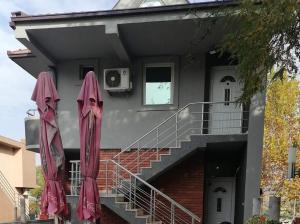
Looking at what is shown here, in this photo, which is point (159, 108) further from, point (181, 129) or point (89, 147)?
point (89, 147)

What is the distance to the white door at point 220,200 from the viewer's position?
12.4 m

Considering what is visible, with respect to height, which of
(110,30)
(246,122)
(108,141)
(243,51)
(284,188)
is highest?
(110,30)

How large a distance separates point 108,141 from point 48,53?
3253 mm

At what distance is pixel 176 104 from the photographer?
11.7 meters

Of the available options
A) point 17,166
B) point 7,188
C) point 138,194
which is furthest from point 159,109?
point 17,166

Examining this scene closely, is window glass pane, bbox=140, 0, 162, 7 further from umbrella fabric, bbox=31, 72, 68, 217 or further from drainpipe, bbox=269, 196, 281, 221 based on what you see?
drainpipe, bbox=269, 196, 281, 221

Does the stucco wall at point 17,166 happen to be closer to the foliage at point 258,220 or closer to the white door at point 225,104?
the white door at point 225,104

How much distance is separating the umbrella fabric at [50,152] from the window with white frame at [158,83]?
180 inches

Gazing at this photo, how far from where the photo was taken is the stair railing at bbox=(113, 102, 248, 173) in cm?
1128

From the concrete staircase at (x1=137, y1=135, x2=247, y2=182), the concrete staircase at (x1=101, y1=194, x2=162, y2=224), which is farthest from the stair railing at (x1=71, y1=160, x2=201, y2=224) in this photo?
the concrete staircase at (x1=137, y1=135, x2=247, y2=182)

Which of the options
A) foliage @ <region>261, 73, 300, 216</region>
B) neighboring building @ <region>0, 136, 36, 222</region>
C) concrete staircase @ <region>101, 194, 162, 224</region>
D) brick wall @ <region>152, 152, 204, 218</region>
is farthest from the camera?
neighboring building @ <region>0, 136, 36, 222</region>

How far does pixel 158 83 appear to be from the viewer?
12055mm

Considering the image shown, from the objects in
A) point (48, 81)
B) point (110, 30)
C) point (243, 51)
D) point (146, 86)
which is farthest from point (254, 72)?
point (146, 86)

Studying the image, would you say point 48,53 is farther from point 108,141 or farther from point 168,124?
point 168,124
